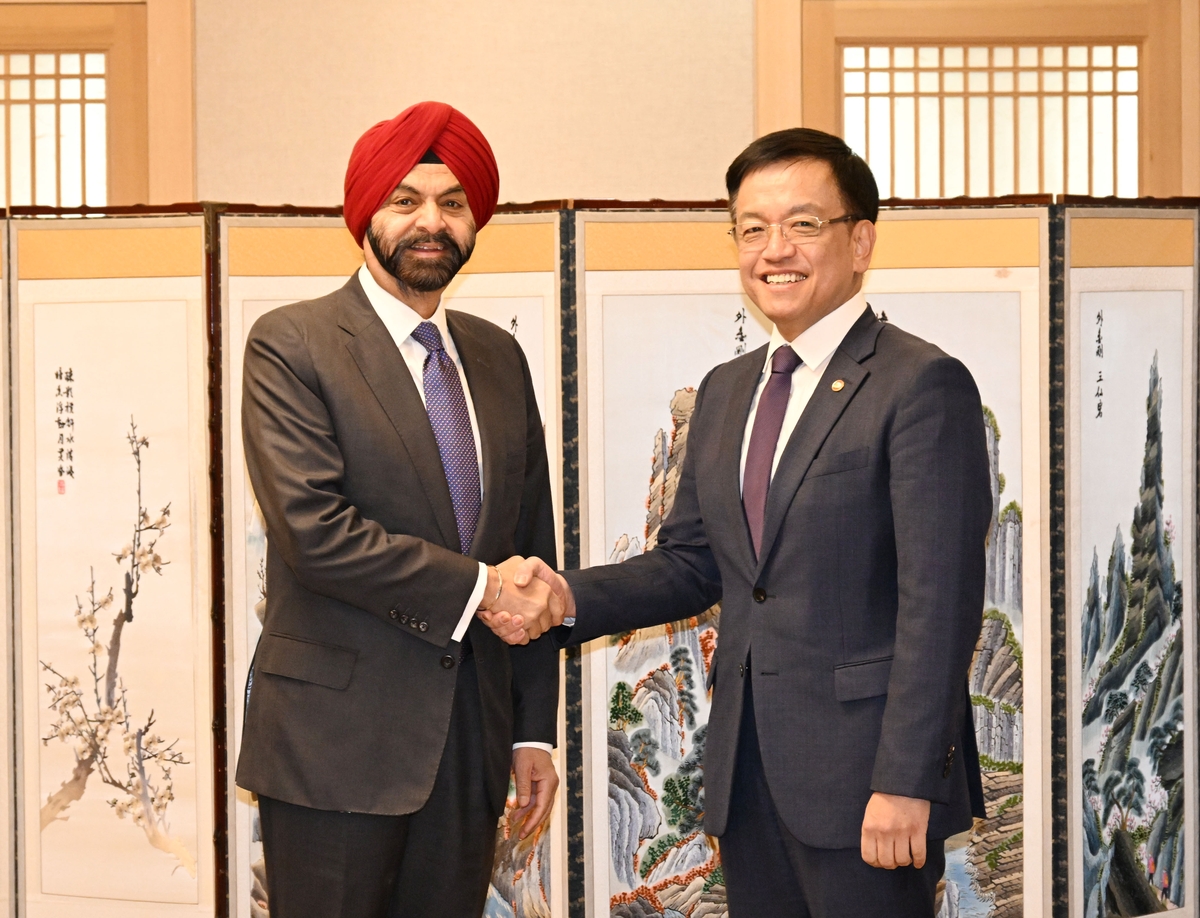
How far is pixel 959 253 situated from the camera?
2977 mm

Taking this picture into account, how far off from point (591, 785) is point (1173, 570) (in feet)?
5.16

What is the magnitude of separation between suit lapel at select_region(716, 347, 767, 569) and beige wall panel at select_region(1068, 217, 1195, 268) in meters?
1.30

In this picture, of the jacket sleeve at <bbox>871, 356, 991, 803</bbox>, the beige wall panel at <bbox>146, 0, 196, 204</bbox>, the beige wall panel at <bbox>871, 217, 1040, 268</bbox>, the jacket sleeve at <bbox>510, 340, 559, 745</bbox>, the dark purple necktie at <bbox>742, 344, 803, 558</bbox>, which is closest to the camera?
the jacket sleeve at <bbox>871, 356, 991, 803</bbox>

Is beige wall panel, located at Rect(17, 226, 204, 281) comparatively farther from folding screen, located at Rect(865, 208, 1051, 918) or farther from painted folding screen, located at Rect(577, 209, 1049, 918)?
folding screen, located at Rect(865, 208, 1051, 918)

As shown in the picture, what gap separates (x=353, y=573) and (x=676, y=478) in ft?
4.40

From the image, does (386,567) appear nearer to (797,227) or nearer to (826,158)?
(797,227)

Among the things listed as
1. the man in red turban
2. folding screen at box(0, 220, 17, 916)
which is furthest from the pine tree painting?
folding screen at box(0, 220, 17, 916)

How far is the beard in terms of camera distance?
1959mm

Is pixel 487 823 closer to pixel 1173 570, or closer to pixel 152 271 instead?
pixel 152 271

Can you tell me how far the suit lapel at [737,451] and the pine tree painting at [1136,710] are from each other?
1418 millimetres

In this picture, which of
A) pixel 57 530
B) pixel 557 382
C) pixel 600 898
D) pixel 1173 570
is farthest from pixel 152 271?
pixel 1173 570

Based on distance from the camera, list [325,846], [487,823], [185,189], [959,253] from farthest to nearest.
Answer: [185,189] < [959,253] < [487,823] < [325,846]

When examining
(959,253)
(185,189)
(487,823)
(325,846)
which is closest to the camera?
(325,846)

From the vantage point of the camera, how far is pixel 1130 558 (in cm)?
305
